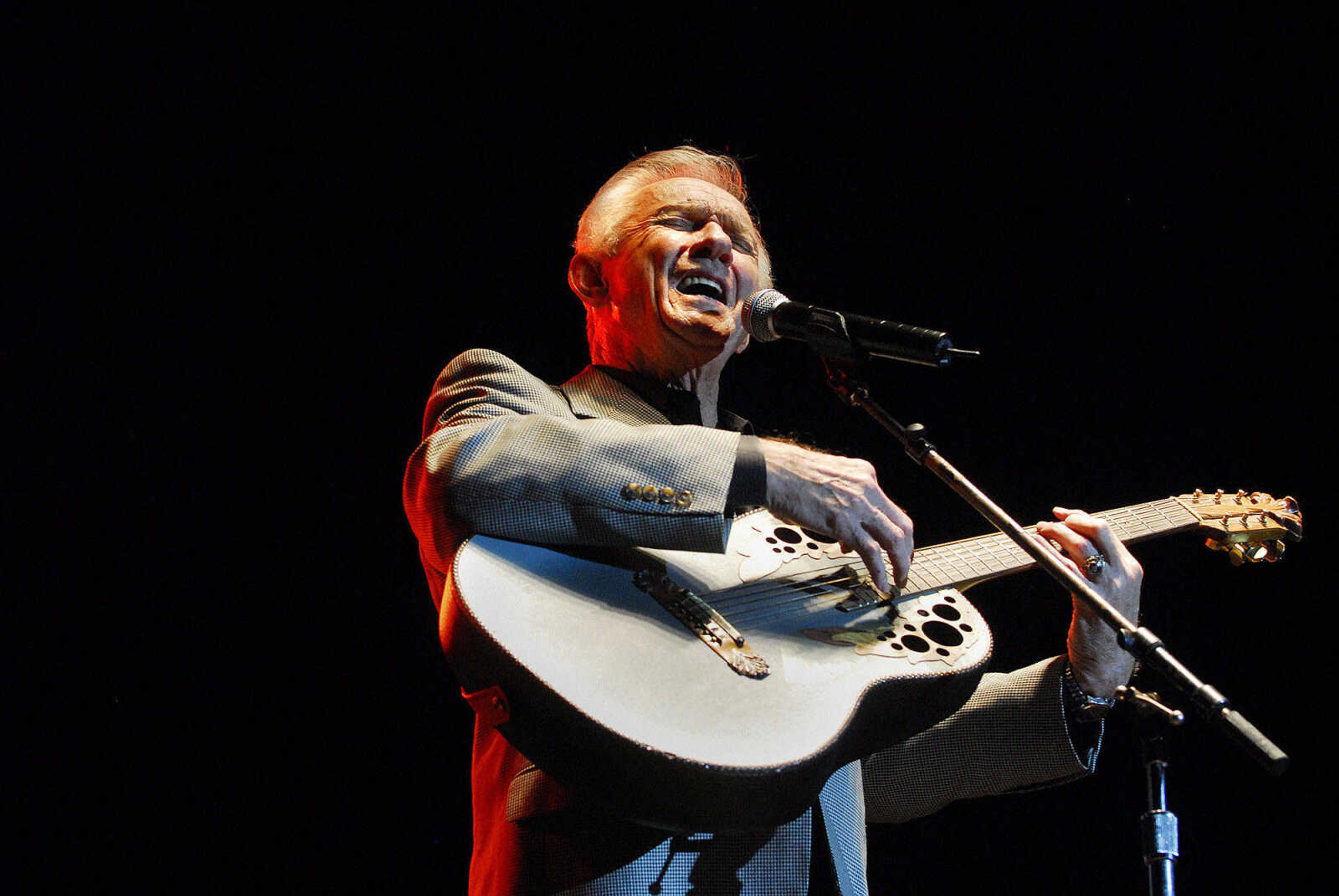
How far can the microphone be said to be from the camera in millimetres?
1472

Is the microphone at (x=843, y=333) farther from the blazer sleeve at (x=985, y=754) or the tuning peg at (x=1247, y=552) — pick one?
the tuning peg at (x=1247, y=552)

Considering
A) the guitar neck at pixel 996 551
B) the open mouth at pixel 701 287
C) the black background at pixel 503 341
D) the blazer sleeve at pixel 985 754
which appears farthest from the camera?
the black background at pixel 503 341

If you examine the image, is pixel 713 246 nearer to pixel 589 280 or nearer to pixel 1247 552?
pixel 589 280

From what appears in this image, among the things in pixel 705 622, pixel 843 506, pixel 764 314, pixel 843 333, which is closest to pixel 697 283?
pixel 764 314

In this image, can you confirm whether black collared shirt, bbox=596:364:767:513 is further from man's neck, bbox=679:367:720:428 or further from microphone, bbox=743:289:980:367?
microphone, bbox=743:289:980:367

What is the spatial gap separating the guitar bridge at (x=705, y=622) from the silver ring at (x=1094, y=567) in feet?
2.88

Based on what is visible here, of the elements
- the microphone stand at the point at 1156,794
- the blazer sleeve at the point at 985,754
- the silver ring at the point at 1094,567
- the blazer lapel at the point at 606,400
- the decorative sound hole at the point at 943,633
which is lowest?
the blazer sleeve at the point at 985,754

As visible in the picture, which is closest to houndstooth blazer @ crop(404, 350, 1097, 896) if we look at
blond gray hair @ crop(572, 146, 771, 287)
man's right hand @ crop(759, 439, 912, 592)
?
man's right hand @ crop(759, 439, 912, 592)

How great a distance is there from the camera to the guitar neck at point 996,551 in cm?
184

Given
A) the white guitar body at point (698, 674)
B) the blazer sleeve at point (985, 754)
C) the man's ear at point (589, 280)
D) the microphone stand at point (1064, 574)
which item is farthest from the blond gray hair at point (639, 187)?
the blazer sleeve at point (985, 754)

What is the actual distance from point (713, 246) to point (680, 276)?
131 mm

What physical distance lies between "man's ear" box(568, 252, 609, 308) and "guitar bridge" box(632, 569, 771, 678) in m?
1.18

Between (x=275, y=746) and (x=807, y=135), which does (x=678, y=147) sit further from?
(x=275, y=746)

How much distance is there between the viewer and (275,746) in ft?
8.30
